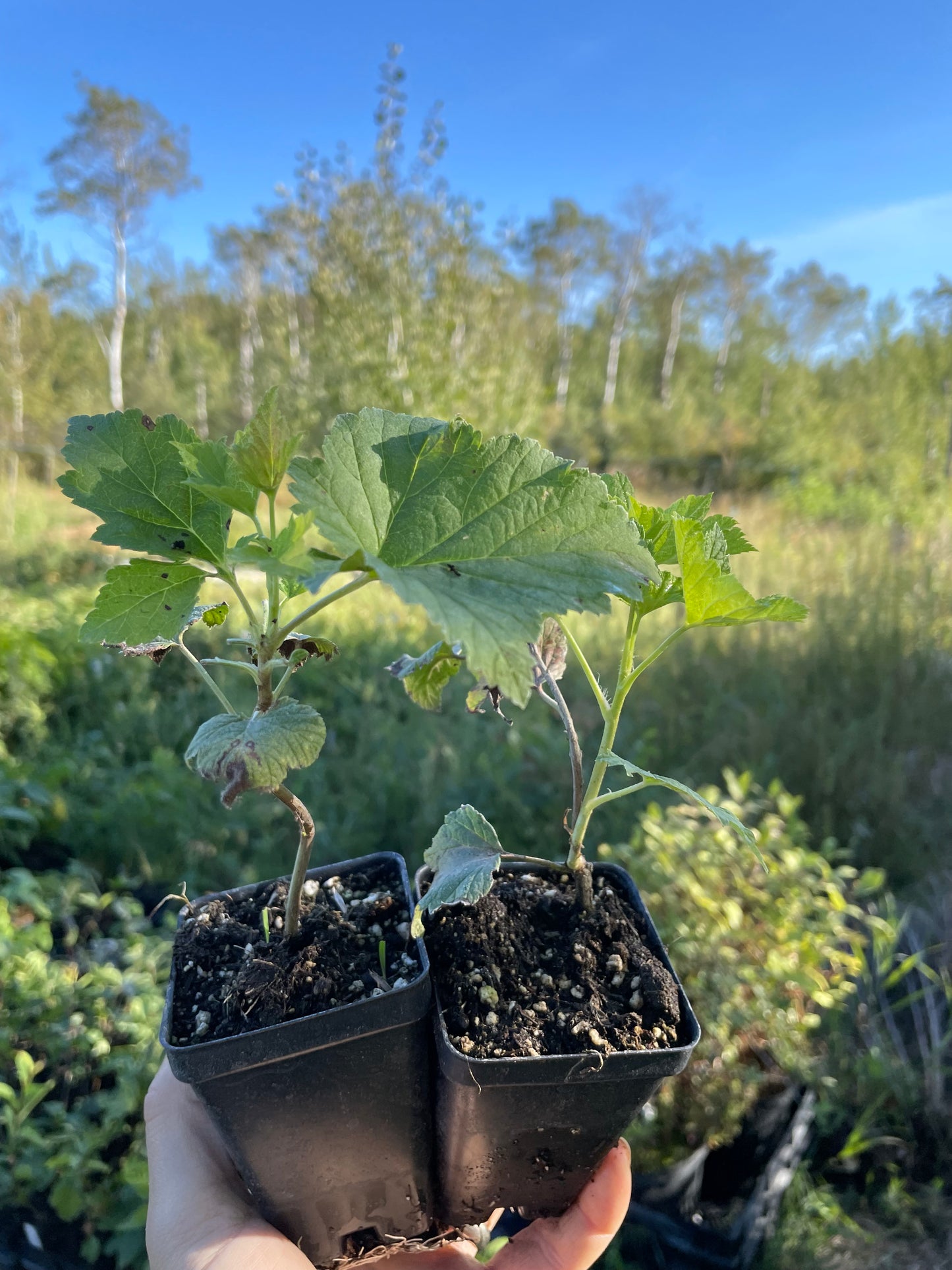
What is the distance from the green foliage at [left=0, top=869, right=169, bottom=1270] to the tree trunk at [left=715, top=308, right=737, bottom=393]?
33942 mm

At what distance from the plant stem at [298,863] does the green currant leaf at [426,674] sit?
181 mm

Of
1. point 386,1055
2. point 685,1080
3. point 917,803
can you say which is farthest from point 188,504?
point 917,803

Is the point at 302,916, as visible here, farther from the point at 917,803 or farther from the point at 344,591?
the point at 917,803

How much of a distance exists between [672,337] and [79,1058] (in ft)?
117

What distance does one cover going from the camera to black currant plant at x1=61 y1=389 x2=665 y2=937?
621 millimetres

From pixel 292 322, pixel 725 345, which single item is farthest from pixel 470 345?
pixel 725 345

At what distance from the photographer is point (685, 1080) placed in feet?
6.88

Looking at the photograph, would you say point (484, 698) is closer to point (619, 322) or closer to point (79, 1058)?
point (79, 1058)

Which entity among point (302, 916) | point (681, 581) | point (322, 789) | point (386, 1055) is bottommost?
point (322, 789)

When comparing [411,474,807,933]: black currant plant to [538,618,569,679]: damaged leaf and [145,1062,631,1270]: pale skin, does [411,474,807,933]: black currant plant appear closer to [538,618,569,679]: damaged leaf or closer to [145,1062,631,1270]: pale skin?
[538,618,569,679]: damaged leaf

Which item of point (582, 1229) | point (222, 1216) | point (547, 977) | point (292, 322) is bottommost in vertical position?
point (582, 1229)

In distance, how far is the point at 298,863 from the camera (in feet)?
2.96

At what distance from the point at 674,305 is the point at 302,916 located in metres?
36.5

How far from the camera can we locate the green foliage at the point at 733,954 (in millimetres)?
2016
